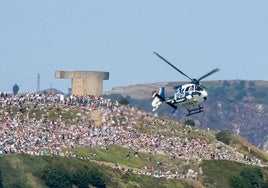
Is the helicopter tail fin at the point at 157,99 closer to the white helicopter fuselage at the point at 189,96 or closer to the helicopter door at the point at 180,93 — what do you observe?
the white helicopter fuselage at the point at 189,96

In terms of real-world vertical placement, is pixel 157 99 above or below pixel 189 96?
below

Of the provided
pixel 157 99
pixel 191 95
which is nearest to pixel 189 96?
pixel 191 95

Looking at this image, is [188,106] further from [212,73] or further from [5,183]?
[5,183]

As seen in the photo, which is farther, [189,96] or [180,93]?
[180,93]

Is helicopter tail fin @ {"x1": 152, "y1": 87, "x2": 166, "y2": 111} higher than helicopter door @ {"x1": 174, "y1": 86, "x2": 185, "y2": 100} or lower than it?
lower

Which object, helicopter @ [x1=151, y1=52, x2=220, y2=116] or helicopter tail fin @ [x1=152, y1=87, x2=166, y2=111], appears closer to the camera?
helicopter @ [x1=151, y1=52, x2=220, y2=116]

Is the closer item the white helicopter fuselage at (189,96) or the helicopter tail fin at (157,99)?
the white helicopter fuselage at (189,96)

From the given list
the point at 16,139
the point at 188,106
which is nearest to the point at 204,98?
the point at 188,106

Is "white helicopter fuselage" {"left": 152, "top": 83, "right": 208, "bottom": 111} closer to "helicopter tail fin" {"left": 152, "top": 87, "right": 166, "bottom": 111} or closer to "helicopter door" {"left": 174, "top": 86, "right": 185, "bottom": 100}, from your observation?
"helicopter door" {"left": 174, "top": 86, "right": 185, "bottom": 100}

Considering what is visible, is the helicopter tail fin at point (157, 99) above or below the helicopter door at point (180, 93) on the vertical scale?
below

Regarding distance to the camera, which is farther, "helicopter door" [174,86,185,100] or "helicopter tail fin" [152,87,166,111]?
"helicopter tail fin" [152,87,166,111]

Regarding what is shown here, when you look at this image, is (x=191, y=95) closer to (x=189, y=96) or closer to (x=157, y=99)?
(x=189, y=96)

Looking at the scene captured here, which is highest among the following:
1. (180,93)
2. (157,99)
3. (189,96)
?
(180,93)

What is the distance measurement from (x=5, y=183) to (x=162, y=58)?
61652mm
